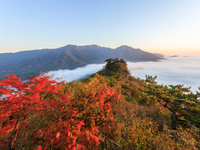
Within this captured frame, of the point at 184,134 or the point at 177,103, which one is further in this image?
the point at 177,103

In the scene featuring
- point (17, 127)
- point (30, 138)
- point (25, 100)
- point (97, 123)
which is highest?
point (25, 100)

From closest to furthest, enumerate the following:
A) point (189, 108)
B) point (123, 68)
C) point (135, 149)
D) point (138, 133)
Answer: point (135, 149), point (138, 133), point (189, 108), point (123, 68)

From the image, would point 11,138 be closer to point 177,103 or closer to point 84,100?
point 84,100

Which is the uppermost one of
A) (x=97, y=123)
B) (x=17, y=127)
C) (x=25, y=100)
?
(x=25, y=100)

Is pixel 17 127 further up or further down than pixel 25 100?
further down

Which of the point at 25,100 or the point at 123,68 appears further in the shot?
the point at 123,68

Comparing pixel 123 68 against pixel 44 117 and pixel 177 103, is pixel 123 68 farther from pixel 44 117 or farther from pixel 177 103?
pixel 44 117

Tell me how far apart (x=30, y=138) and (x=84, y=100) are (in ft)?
10.0

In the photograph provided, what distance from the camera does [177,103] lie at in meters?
7.17

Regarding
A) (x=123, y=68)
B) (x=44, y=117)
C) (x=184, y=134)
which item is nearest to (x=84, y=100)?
(x=44, y=117)

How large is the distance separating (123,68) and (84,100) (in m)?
23.8

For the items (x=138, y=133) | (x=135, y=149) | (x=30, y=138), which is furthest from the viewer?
(x=30, y=138)

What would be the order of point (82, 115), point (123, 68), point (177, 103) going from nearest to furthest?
point (82, 115) < point (177, 103) < point (123, 68)

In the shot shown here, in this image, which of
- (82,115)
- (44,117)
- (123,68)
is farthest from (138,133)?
(123,68)
